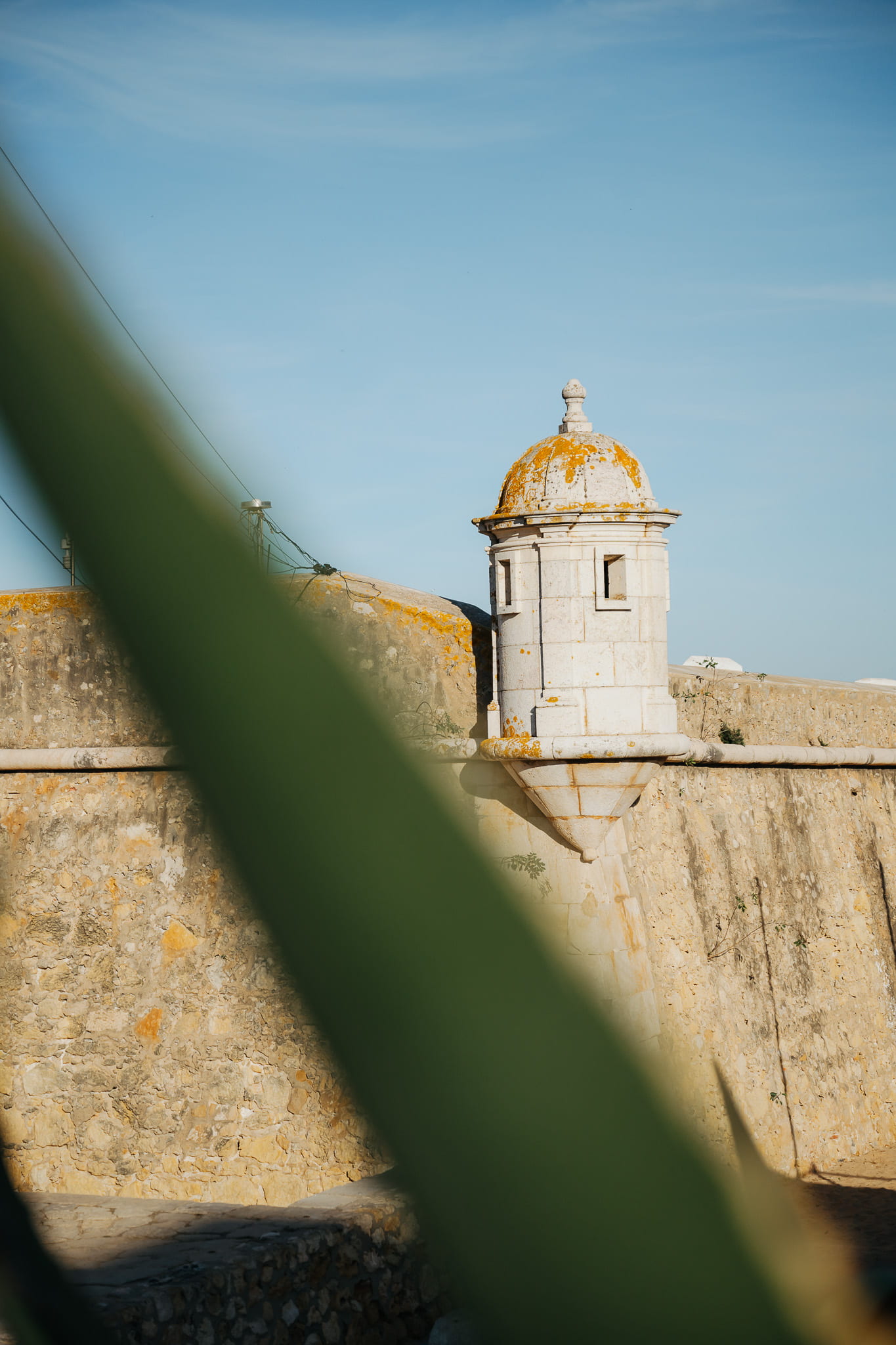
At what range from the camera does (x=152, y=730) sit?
1.35 feet

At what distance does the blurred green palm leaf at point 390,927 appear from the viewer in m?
0.39

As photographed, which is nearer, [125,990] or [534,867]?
[534,867]

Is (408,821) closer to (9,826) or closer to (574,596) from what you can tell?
(574,596)

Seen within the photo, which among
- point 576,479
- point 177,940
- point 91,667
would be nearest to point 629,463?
point 576,479

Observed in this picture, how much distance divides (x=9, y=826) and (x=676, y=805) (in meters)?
4.50

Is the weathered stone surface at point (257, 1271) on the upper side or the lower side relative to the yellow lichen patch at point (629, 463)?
lower

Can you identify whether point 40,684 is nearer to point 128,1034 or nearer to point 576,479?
point 128,1034

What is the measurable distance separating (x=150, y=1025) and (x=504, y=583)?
10.6 ft

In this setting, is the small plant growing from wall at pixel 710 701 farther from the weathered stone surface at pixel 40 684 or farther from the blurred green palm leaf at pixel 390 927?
the blurred green palm leaf at pixel 390 927

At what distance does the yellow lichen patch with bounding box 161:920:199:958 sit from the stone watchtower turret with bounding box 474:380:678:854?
2.03 meters

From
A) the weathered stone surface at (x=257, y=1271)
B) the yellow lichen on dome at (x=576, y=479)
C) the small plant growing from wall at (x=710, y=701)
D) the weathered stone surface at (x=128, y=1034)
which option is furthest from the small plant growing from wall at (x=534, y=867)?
the small plant growing from wall at (x=710, y=701)

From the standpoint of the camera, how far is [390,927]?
403mm

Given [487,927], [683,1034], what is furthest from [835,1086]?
[487,927]

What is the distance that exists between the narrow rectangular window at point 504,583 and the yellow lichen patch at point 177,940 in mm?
2598
